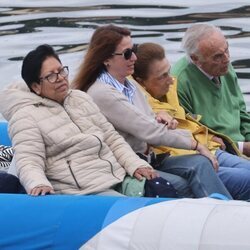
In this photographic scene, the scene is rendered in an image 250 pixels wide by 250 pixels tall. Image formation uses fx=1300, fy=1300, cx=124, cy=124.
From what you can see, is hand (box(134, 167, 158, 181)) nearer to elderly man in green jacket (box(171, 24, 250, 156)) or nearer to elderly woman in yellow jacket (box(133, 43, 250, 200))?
elderly woman in yellow jacket (box(133, 43, 250, 200))

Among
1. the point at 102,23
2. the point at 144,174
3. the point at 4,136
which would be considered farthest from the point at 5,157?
the point at 102,23

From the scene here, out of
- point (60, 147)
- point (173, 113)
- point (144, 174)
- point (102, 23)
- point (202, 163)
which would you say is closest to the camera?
point (60, 147)

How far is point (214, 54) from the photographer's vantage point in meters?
6.67

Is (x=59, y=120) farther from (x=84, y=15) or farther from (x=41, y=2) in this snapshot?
(x=41, y=2)

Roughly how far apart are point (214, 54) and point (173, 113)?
0.47m

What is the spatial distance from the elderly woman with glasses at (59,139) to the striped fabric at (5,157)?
0.64 meters

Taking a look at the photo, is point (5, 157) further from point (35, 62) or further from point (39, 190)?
point (39, 190)

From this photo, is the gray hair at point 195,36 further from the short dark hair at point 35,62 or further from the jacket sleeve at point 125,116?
the short dark hair at point 35,62

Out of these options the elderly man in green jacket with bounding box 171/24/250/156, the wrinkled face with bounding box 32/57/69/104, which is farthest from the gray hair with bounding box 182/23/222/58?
the wrinkled face with bounding box 32/57/69/104

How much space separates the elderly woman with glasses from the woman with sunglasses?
0.52 feet

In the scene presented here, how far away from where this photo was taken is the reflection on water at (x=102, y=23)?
11.8 m

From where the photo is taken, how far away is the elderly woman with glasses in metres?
5.65

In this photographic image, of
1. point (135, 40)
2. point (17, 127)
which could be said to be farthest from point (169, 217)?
point (135, 40)

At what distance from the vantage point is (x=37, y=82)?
5793 millimetres
